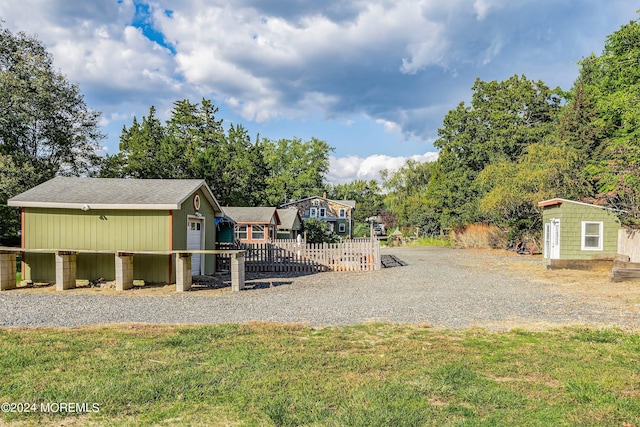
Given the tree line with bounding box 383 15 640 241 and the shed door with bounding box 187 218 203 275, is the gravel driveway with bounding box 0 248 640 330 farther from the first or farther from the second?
the tree line with bounding box 383 15 640 241

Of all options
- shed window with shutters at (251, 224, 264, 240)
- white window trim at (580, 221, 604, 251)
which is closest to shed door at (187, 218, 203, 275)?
white window trim at (580, 221, 604, 251)

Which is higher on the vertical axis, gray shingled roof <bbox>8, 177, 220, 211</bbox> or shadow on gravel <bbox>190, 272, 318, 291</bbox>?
gray shingled roof <bbox>8, 177, 220, 211</bbox>

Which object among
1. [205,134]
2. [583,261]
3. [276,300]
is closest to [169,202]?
[276,300]

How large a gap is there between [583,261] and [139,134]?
3514 centimetres

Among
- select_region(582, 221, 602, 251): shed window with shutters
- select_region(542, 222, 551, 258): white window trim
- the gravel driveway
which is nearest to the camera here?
the gravel driveway

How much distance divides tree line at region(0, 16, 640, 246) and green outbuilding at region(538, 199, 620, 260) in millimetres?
686

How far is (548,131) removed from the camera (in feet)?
134

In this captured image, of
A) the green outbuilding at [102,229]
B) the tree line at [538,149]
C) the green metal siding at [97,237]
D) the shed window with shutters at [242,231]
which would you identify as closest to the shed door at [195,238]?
the green outbuilding at [102,229]

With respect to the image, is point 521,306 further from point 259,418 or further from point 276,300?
point 259,418

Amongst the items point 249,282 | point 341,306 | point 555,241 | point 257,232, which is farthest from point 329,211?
point 341,306

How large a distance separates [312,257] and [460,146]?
1302 inches

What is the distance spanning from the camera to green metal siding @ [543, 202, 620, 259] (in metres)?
17.3

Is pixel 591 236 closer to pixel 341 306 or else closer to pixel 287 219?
pixel 341 306

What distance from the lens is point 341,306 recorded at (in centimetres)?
890
